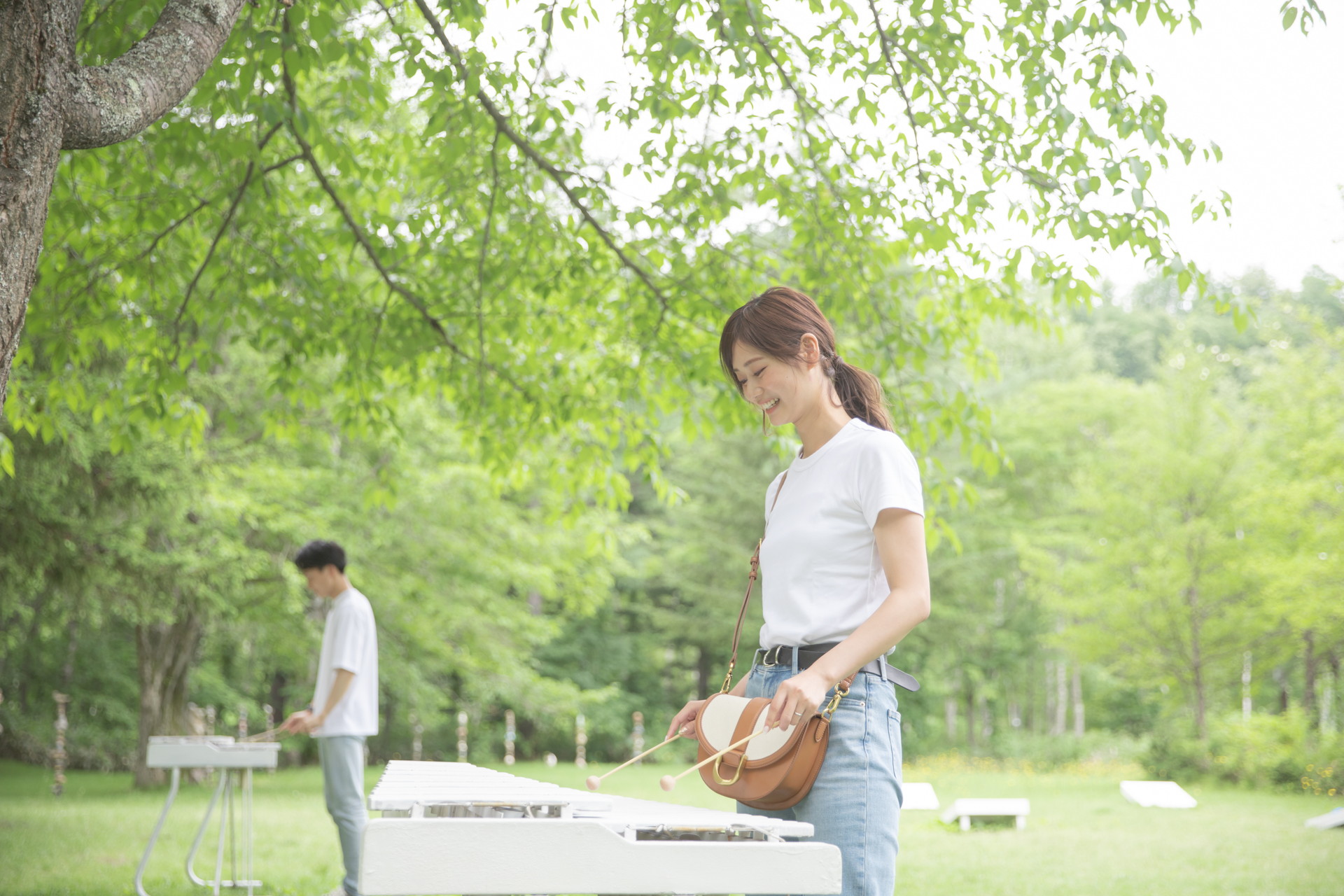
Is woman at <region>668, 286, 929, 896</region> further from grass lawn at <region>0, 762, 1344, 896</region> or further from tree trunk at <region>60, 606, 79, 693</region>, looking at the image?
tree trunk at <region>60, 606, 79, 693</region>

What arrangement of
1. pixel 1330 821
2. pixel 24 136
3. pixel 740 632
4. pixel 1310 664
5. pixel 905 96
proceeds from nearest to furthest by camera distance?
1. pixel 740 632
2. pixel 24 136
3. pixel 905 96
4. pixel 1330 821
5. pixel 1310 664

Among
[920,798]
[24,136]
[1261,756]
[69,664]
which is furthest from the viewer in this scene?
[69,664]

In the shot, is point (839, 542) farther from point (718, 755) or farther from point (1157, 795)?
point (1157, 795)

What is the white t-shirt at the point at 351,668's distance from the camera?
5402 millimetres

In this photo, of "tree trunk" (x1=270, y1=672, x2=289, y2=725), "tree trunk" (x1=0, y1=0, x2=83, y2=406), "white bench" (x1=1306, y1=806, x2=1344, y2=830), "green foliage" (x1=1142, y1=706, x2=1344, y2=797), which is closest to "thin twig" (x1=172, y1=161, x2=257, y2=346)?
"tree trunk" (x1=0, y1=0, x2=83, y2=406)

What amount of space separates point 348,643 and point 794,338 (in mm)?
3951

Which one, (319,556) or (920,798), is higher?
(319,556)

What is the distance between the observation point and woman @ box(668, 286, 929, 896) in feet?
6.20

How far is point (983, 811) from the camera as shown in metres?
Result: 10.5

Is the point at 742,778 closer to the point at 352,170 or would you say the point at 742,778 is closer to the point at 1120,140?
the point at 1120,140

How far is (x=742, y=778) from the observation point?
76.8 inches

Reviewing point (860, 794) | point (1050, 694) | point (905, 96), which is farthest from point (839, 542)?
point (1050, 694)

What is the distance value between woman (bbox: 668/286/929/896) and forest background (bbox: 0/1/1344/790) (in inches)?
113

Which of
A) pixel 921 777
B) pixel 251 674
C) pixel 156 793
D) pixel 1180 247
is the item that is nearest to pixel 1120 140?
pixel 1180 247
